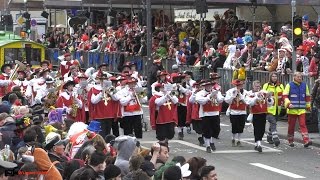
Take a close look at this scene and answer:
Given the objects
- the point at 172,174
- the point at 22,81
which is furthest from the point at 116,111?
the point at 172,174

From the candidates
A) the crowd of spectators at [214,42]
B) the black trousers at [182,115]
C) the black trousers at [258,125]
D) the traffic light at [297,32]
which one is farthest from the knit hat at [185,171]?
the crowd of spectators at [214,42]

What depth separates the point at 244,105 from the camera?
2041 cm

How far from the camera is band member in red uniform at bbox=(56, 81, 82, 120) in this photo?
19.6 meters

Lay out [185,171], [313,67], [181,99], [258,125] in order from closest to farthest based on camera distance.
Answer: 1. [185,171]
2. [258,125]
3. [181,99]
4. [313,67]

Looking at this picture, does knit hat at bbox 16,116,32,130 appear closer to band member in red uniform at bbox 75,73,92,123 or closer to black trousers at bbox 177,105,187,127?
band member in red uniform at bbox 75,73,92,123

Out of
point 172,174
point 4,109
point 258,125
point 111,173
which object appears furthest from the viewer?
point 258,125

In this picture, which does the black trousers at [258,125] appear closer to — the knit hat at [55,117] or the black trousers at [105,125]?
the black trousers at [105,125]

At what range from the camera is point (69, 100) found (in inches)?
776

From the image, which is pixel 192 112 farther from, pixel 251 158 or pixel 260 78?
pixel 260 78

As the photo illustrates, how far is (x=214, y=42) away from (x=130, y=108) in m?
15.3

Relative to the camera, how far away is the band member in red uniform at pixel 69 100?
A: 19609 millimetres

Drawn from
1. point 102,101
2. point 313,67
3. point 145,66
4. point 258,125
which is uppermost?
point 313,67

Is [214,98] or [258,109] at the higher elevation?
[214,98]

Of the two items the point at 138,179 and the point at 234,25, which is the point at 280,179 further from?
the point at 234,25
